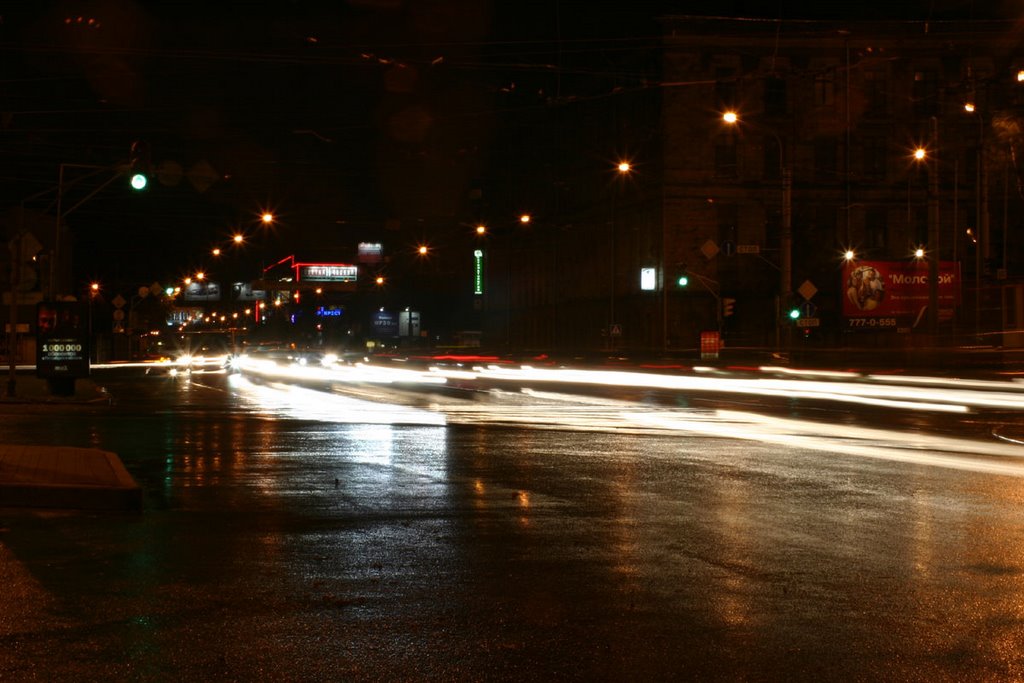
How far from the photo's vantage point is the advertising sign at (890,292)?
187ft

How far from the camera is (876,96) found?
208 ft

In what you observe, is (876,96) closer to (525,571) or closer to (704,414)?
(704,414)

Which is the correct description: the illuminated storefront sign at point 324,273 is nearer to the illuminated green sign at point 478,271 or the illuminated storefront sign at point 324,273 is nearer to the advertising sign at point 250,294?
the illuminated green sign at point 478,271

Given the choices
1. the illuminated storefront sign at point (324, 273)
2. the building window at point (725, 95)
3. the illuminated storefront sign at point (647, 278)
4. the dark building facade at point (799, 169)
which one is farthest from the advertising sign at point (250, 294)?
the building window at point (725, 95)

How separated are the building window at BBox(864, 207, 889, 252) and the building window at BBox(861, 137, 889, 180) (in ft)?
6.55

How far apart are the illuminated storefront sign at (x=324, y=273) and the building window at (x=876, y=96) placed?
51.1 meters

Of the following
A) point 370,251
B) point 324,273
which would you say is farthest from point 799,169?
point 370,251

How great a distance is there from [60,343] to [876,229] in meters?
49.4

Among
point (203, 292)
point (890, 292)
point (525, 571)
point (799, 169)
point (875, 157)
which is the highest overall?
point (875, 157)

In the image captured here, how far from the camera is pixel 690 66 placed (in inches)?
2408

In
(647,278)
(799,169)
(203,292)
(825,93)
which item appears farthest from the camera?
(203,292)

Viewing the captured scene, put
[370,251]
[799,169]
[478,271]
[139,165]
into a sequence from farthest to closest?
[370,251] < [478,271] < [799,169] < [139,165]

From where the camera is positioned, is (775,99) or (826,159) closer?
(775,99)

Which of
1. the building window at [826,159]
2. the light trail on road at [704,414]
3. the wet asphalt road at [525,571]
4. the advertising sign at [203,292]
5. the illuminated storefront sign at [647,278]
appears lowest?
the wet asphalt road at [525,571]
